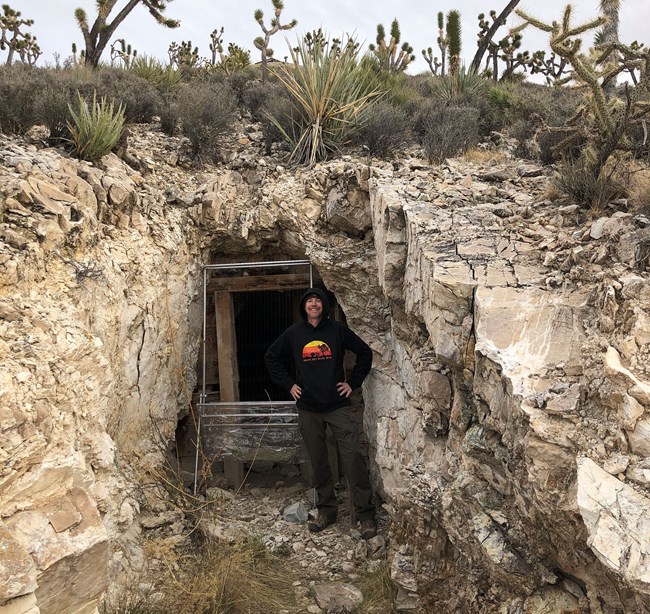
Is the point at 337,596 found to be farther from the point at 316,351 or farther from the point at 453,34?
the point at 453,34

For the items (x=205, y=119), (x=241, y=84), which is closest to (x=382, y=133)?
(x=205, y=119)

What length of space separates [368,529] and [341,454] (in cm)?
70

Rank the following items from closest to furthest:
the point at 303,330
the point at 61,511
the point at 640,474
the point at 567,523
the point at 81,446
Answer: the point at 640,474, the point at 567,523, the point at 61,511, the point at 81,446, the point at 303,330

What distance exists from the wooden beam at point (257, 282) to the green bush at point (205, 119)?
1415 millimetres

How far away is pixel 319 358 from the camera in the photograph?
505 cm

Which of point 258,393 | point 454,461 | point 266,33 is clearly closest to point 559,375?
point 454,461

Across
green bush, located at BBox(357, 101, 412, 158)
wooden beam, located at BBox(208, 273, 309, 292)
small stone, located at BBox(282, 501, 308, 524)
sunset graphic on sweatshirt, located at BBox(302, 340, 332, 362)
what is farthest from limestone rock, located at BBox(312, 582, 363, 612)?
green bush, located at BBox(357, 101, 412, 158)

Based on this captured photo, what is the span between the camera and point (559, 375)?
3.03 m

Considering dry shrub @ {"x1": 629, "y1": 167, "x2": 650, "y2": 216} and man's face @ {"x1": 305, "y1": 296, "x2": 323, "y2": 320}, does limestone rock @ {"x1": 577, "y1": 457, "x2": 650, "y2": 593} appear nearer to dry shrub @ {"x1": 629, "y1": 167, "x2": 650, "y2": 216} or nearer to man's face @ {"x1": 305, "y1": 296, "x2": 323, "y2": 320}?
dry shrub @ {"x1": 629, "y1": 167, "x2": 650, "y2": 216}

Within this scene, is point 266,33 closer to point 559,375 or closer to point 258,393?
point 258,393

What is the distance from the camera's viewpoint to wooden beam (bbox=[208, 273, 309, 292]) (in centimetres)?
666

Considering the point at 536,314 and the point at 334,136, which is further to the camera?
the point at 334,136

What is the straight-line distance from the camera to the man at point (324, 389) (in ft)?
16.6

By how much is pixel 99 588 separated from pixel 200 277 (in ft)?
11.5
